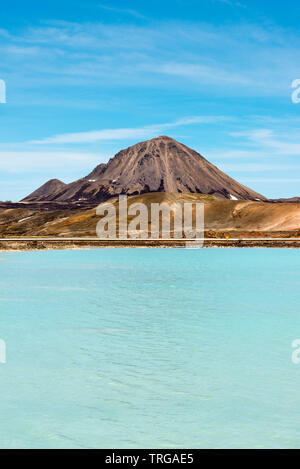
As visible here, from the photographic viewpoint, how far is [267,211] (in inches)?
5822

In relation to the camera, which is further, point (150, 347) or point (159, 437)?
point (150, 347)

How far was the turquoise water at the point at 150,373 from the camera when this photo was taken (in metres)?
9.73

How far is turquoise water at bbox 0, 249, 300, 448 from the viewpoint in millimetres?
9734

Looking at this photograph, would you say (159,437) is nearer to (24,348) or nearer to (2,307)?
(24,348)

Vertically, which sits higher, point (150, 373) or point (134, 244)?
point (134, 244)

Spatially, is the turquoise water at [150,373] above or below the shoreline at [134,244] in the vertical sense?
below

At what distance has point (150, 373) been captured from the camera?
13.6 metres

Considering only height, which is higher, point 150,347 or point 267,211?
point 267,211

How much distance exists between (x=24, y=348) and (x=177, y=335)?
16.2ft

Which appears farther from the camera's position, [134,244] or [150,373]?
[134,244]

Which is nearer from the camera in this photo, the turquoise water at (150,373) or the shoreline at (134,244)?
the turquoise water at (150,373)

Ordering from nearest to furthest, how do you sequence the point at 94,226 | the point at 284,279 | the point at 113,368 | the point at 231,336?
the point at 113,368, the point at 231,336, the point at 284,279, the point at 94,226
